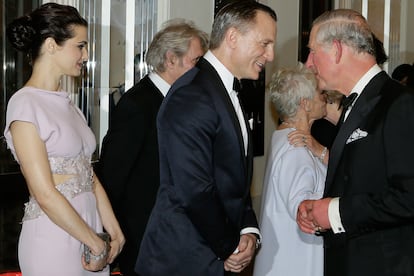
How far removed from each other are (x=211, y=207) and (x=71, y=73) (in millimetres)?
848

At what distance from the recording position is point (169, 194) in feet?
8.47

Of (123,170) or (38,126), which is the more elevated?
(38,126)

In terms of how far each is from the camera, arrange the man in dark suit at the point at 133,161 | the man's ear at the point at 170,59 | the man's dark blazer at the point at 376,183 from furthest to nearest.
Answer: the man's ear at the point at 170,59
the man in dark suit at the point at 133,161
the man's dark blazer at the point at 376,183

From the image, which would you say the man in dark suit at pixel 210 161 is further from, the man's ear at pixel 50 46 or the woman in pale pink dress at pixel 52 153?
the man's ear at pixel 50 46

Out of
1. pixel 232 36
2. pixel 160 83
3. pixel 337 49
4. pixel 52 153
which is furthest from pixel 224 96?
pixel 160 83

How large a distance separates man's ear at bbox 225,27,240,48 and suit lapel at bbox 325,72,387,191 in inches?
21.1

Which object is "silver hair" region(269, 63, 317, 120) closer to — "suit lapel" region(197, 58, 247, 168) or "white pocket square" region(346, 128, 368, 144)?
"suit lapel" region(197, 58, 247, 168)

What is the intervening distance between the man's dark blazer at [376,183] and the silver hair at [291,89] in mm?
843

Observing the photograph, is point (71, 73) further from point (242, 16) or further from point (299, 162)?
point (299, 162)

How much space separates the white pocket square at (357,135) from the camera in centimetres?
240

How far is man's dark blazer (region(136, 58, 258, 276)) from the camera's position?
249cm

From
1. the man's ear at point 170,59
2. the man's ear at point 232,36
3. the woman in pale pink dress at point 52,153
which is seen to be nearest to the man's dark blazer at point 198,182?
the man's ear at point 232,36

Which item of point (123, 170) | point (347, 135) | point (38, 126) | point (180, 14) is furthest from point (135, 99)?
point (180, 14)

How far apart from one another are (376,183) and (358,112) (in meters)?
0.27
